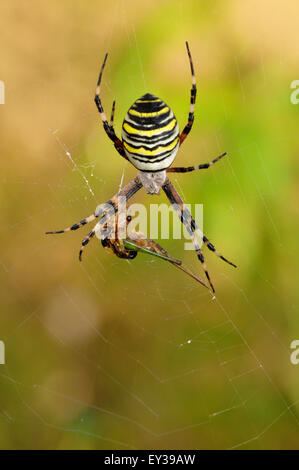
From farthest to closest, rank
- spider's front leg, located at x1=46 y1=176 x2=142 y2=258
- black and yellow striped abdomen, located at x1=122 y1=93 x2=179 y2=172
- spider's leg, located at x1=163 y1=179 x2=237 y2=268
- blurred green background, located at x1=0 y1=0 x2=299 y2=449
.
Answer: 1. spider's front leg, located at x1=46 y1=176 x2=142 y2=258
2. spider's leg, located at x1=163 y1=179 x2=237 y2=268
3. blurred green background, located at x1=0 y1=0 x2=299 y2=449
4. black and yellow striped abdomen, located at x1=122 y1=93 x2=179 y2=172

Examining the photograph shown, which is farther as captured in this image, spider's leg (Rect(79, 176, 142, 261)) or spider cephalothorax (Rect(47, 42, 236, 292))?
spider's leg (Rect(79, 176, 142, 261))

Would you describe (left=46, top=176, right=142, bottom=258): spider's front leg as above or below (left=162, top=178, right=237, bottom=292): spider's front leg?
above

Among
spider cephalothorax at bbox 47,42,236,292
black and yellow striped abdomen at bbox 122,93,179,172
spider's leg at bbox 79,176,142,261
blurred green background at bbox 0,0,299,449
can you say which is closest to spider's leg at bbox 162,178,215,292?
spider cephalothorax at bbox 47,42,236,292

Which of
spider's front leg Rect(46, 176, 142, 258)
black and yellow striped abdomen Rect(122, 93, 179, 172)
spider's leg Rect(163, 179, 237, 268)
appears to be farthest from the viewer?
spider's front leg Rect(46, 176, 142, 258)

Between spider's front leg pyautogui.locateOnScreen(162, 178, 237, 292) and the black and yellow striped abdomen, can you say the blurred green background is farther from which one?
the black and yellow striped abdomen

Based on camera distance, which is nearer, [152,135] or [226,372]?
[152,135]

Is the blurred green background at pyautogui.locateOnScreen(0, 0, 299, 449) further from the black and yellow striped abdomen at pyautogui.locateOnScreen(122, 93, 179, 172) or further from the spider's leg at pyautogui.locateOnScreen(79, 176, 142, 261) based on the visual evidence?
the black and yellow striped abdomen at pyautogui.locateOnScreen(122, 93, 179, 172)

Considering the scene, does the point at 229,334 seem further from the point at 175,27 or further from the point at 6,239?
the point at 175,27

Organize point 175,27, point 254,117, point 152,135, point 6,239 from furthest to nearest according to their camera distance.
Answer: point 6,239 < point 175,27 < point 254,117 < point 152,135
